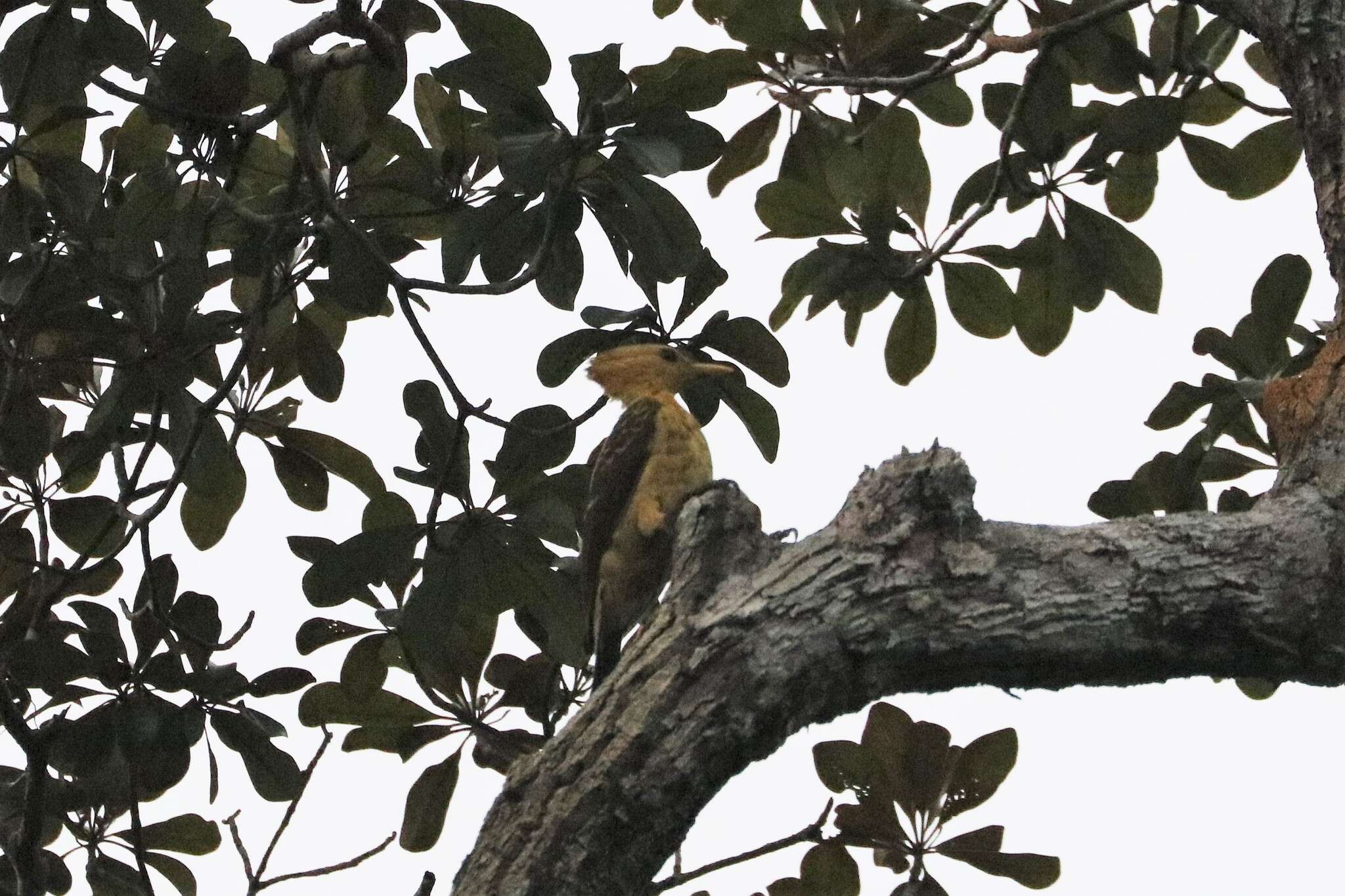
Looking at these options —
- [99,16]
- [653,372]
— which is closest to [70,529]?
[99,16]

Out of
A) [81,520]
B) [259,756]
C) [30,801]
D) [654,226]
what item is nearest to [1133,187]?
[654,226]

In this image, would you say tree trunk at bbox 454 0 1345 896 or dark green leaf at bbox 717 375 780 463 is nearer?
tree trunk at bbox 454 0 1345 896

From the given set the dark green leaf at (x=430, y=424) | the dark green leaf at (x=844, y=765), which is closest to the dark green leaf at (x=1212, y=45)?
the dark green leaf at (x=844, y=765)

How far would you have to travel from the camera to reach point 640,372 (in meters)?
5.26

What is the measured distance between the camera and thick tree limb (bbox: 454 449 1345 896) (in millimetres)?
2395

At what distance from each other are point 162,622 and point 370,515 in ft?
2.13

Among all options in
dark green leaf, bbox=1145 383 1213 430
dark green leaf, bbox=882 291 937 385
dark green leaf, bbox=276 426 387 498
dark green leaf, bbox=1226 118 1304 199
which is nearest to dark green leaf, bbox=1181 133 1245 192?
dark green leaf, bbox=1226 118 1304 199

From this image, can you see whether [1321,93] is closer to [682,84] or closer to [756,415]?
[682,84]

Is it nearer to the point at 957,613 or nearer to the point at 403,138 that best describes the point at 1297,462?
the point at 957,613

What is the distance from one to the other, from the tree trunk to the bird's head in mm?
2125

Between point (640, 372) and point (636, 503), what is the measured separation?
0.80m

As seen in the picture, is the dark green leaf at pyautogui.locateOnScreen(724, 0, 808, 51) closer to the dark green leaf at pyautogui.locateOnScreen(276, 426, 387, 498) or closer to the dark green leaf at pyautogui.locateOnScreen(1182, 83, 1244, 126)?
the dark green leaf at pyautogui.locateOnScreen(1182, 83, 1244, 126)

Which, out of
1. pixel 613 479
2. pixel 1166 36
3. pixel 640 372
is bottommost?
pixel 613 479

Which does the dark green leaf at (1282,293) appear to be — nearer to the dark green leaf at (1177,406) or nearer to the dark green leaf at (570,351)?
the dark green leaf at (1177,406)
